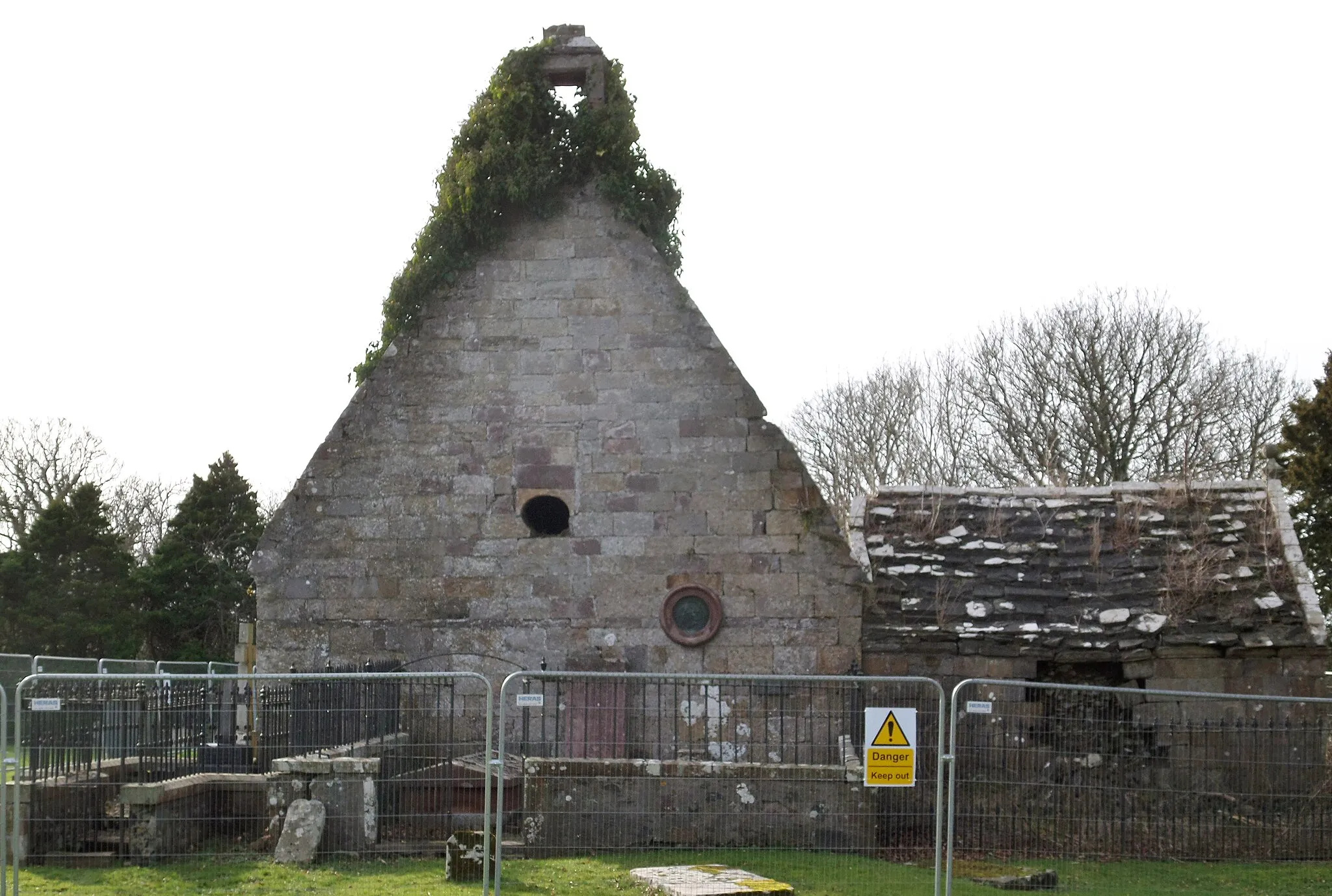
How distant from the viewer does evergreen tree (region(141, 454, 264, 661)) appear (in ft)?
120

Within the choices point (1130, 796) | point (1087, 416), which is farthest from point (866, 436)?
point (1130, 796)

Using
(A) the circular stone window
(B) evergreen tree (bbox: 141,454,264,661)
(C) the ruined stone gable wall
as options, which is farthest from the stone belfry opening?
(B) evergreen tree (bbox: 141,454,264,661)

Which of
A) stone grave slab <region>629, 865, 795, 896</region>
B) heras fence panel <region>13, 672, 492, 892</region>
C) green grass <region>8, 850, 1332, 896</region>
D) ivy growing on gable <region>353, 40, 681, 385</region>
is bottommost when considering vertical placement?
green grass <region>8, 850, 1332, 896</region>

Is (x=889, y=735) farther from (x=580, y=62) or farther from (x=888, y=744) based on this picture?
(x=580, y=62)

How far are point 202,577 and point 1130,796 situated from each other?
30587 millimetres

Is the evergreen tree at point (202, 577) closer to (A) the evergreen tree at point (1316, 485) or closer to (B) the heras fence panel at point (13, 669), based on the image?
(B) the heras fence panel at point (13, 669)

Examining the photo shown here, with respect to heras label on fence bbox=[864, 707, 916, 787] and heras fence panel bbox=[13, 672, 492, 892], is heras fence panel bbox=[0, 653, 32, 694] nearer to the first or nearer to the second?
heras fence panel bbox=[13, 672, 492, 892]

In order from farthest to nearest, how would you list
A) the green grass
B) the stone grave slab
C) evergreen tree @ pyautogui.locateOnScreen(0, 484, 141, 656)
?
evergreen tree @ pyautogui.locateOnScreen(0, 484, 141, 656) → the green grass → the stone grave slab

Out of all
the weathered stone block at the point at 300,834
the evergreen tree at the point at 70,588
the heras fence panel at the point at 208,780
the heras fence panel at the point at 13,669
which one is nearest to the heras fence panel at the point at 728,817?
the heras fence panel at the point at 208,780

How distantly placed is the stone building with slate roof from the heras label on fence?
16.7 ft

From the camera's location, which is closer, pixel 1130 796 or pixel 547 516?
pixel 1130 796

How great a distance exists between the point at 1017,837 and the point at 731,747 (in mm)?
3677

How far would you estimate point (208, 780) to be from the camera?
1141 cm

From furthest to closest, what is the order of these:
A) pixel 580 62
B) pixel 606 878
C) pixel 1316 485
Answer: pixel 1316 485 < pixel 580 62 < pixel 606 878
